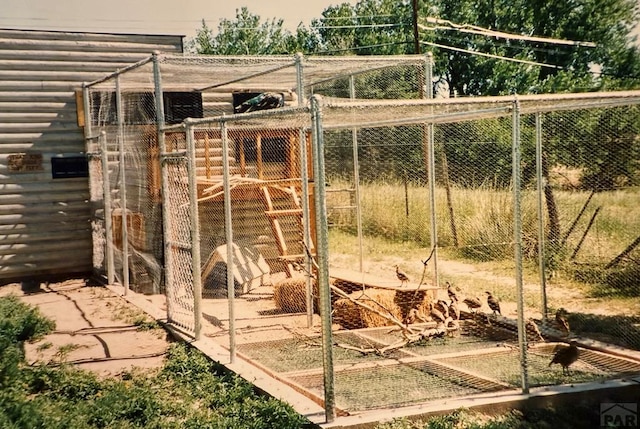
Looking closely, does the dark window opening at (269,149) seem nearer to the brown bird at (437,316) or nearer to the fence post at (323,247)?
the brown bird at (437,316)

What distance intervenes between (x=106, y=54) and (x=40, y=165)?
2.29m

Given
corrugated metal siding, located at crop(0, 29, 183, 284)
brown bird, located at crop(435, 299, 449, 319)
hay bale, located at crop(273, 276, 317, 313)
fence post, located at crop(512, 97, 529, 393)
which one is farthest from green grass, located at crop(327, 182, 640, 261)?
corrugated metal siding, located at crop(0, 29, 183, 284)

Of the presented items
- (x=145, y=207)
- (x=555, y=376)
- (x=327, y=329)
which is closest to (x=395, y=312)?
(x=555, y=376)

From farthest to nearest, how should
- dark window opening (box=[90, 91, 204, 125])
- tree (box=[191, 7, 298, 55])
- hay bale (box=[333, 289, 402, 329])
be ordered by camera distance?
tree (box=[191, 7, 298, 55]), dark window opening (box=[90, 91, 204, 125]), hay bale (box=[333, 289, 402, 329])

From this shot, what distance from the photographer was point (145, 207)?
10.7m

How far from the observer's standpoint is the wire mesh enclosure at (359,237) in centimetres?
607

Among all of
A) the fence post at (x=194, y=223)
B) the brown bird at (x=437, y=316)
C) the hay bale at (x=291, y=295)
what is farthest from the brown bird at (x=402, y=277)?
the fence post at (x=194, y=223)

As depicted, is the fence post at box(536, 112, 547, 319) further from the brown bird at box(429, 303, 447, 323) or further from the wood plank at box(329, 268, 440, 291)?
the wood plank at box(329, 268, 440, 291)

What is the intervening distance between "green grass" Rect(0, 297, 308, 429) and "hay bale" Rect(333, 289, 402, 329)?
1857 mm

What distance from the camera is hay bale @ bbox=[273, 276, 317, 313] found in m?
9.06

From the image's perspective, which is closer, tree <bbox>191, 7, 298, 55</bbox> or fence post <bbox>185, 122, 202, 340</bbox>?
fence post <bbox>185, 122, 202, 340</bbox>

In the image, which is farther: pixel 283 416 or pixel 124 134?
pixel 124 134

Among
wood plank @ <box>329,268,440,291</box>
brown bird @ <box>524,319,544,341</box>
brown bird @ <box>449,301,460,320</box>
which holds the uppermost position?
wood plank @ <box>329,268,440,291</box>

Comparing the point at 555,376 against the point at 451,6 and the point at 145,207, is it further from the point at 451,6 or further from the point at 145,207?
the point at 451,6
